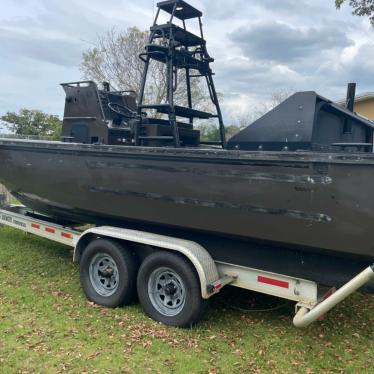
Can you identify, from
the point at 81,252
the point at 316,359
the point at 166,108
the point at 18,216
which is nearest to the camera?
the point at 316,359

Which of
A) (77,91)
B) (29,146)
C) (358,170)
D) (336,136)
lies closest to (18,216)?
(29,146)

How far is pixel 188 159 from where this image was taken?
13.0 feet

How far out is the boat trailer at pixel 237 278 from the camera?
342 cm

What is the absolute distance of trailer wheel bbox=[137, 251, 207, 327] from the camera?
407cm

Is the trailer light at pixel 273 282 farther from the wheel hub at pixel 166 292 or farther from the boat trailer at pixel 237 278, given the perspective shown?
the wheel hub at pixel 166 292

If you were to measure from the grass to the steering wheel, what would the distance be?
222 cm

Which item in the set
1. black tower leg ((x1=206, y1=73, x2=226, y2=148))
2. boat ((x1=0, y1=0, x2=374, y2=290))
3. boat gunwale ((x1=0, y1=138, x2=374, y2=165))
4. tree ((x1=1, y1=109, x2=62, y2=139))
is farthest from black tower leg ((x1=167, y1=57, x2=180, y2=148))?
tree ((x1=1, y1=109, x2=62, y2=139))

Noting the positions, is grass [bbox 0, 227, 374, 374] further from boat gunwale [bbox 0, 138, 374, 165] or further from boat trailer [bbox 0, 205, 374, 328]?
boat gunwale [bbox 0, 138, 374, 165]

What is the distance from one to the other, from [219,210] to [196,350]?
4.09 ft

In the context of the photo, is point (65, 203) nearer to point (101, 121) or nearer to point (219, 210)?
point (101, 121)

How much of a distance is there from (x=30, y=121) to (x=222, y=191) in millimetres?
30791

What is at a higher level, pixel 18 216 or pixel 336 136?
pixel 336 136

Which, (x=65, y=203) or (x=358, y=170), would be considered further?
(x=65, y=203)

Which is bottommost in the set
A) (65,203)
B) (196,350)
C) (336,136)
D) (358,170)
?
(196,350)
